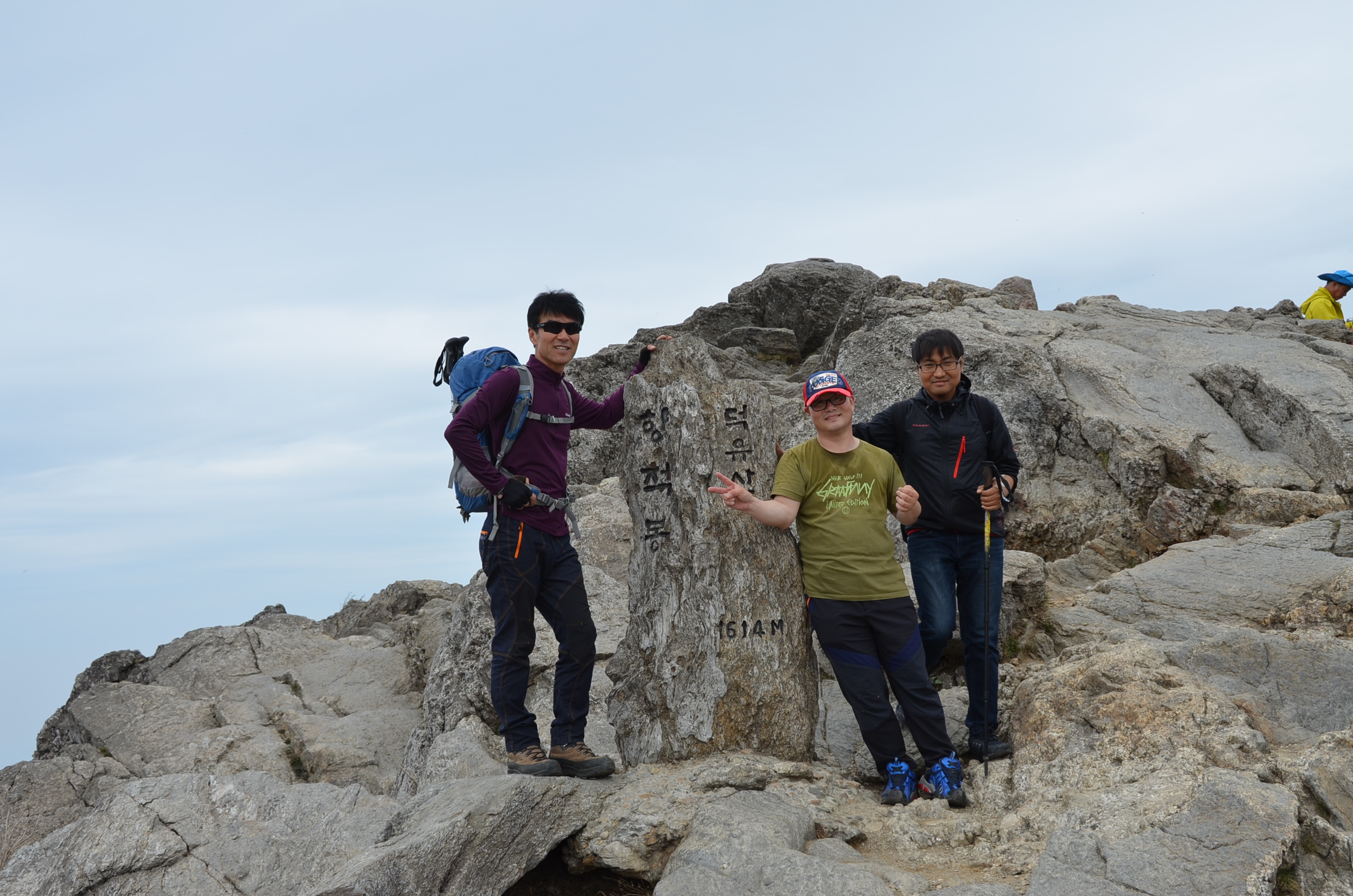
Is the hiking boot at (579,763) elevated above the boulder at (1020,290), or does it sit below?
below

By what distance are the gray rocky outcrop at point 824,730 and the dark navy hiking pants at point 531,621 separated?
0.51 meters

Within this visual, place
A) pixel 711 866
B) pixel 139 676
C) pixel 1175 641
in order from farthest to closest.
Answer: pixel 139 676 < pixel 1175 641 < pixel 711 866

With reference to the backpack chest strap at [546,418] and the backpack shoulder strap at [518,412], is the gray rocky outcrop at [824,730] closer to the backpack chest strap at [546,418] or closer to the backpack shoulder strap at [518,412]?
the backpack chest strap at [546,418]

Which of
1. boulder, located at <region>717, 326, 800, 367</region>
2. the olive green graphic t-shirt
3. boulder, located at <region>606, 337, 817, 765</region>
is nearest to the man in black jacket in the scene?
the olive green graphic t-shirt

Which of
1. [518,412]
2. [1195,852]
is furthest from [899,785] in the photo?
[518,412]

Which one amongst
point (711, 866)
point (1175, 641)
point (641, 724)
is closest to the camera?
point (711, 866)

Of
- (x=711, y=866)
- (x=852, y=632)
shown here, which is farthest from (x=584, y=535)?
(x=711, y=866)

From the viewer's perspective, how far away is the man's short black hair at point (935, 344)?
7398 mm

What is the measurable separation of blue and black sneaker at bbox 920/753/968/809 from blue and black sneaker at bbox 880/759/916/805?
10 centimetres

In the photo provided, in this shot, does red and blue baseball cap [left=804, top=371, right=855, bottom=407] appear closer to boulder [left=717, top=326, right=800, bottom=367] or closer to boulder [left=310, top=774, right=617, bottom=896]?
boulder [left=310, top=774, right=617, bottom=896]

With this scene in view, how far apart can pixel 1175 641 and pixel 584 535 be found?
8483mm

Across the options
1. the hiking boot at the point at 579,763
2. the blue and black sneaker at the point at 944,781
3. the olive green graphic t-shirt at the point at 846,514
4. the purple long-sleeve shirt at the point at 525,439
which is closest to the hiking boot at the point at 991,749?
the blue and black sneaker at the point at 944,781

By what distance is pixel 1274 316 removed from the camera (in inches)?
803

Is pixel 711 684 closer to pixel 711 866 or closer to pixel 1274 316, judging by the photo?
pixel 711 866
